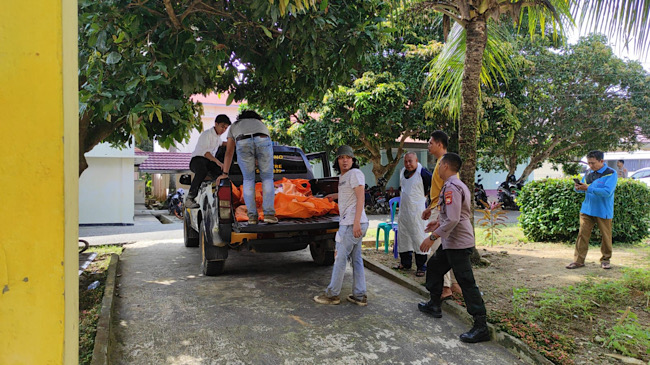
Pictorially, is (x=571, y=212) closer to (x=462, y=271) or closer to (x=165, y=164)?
(x=462, y=271)

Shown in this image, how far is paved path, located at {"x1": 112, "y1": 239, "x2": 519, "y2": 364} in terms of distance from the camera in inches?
140

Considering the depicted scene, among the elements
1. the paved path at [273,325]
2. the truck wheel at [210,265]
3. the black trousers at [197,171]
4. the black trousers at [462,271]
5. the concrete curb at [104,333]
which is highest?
the black trousers at [197,171]

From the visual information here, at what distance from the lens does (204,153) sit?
6.55 m

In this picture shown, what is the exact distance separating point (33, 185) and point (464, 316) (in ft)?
13.4

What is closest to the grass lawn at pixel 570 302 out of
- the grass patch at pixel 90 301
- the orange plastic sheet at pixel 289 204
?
the orange plastic sheet at pixel 289 204

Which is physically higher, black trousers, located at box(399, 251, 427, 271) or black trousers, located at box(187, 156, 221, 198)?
black trousers, located at box(187, 156, 221, 198)

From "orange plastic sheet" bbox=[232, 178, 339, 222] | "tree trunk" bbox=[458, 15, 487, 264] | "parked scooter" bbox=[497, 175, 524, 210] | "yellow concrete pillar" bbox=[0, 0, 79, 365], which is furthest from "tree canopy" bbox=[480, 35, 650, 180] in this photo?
"yellow concrete pillar" bbox=[0, 0, 79, 365]

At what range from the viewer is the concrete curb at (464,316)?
3486 mm

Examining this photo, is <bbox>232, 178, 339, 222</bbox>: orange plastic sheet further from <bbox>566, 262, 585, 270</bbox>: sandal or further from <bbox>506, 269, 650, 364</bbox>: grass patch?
<bbox>566, 262, 585, 270</bbox>: sandal

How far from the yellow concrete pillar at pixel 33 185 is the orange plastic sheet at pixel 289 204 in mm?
4123

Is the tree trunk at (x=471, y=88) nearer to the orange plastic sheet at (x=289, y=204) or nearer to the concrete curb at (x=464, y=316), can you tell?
the concrete curb at (x=464, y=316)

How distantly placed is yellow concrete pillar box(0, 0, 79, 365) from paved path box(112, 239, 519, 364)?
228 cm

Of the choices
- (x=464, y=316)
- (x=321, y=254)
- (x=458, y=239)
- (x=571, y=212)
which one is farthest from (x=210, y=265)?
(x=571, y=212)

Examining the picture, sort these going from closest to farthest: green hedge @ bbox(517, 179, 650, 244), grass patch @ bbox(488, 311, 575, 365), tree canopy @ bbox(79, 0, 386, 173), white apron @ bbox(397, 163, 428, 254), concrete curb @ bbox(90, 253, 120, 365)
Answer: concrete curb @ bbox(90, 253, 120, 365)
grass patch @ bbox(488, 311, 575, 365)
tree canopy @ bbox(79, 0, 386, 173)
white apron @ bbox(397, 163, 428, 254)
green hedge @ bbox(517, 179, 650, 244)
